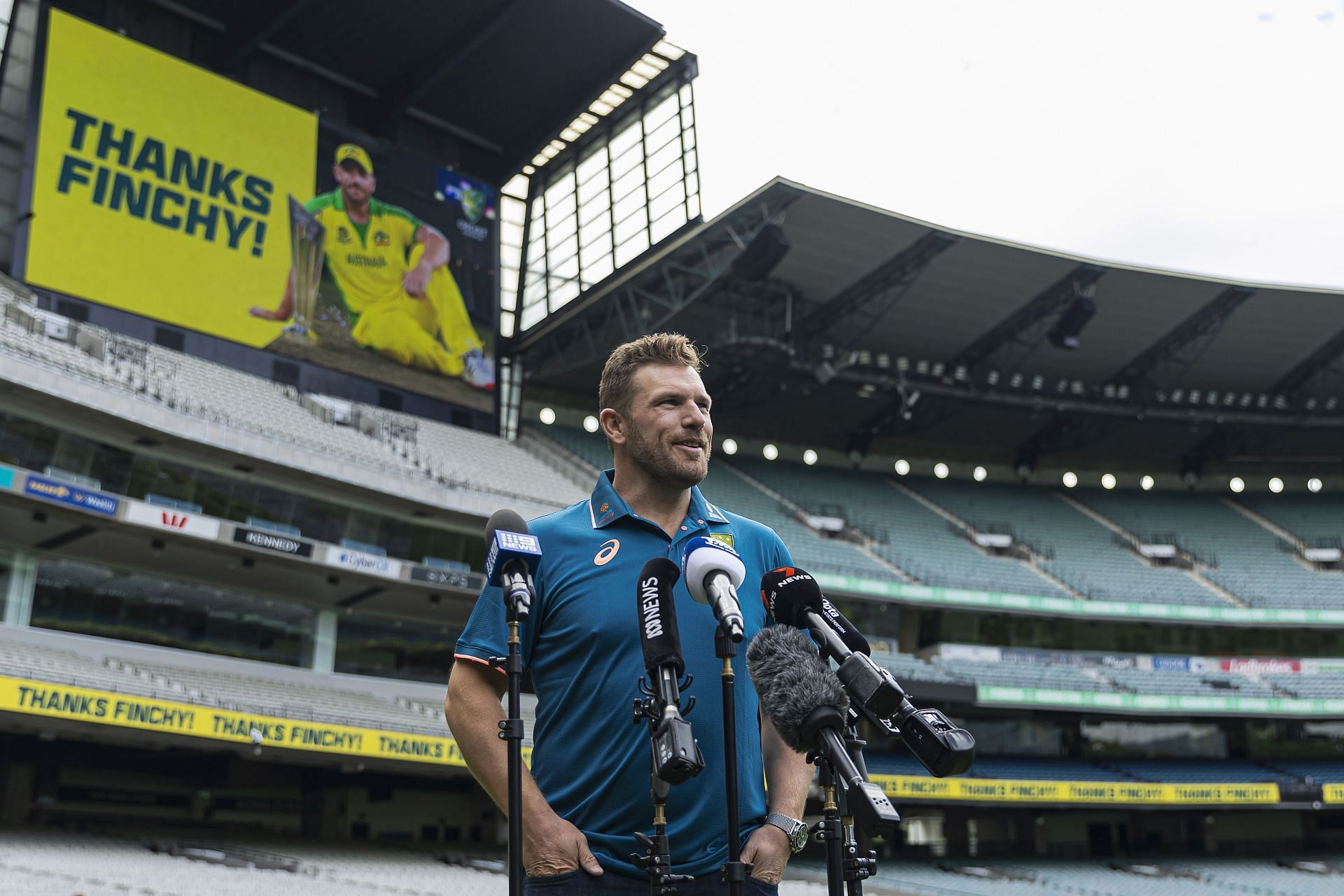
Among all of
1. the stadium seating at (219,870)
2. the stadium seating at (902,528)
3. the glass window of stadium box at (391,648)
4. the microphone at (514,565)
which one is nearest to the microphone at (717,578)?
the microphone at (514,565)

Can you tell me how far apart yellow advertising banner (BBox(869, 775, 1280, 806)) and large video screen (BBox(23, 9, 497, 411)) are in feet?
53.5

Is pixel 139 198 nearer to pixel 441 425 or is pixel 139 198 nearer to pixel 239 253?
pixel 239 253

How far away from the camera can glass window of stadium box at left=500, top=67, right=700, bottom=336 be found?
1353 inches

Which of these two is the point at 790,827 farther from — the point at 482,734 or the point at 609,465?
the point at 609,465

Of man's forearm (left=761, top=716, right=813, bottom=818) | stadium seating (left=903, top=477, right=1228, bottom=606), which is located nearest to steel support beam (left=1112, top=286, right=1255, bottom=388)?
stadium seating (left=903, top=477, right=1228, bottom=606)

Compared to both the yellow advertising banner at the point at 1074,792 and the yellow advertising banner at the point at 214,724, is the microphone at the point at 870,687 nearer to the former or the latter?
the yellow advertising banner at the point at 214,724

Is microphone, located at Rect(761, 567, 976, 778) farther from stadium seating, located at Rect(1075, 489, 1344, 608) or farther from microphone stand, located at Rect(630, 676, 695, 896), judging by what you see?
stadium seating, located at Rect(1075, 489, 1344, 608)

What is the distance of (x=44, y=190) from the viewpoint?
87.9 feet

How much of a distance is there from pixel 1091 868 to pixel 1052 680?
512 centimetres

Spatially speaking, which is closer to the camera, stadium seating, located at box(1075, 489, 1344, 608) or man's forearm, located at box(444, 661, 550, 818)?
man's forearm, located at box(444, 661, 550, 818)

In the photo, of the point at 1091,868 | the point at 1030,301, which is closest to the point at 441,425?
the point at 1030,301

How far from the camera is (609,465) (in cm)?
3625

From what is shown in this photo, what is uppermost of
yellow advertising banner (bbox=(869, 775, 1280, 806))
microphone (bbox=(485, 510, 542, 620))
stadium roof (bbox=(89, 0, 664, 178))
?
stadium roof (bbox=(89, 0, 664, 178))

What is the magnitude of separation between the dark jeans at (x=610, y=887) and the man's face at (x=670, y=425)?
3.62ft
